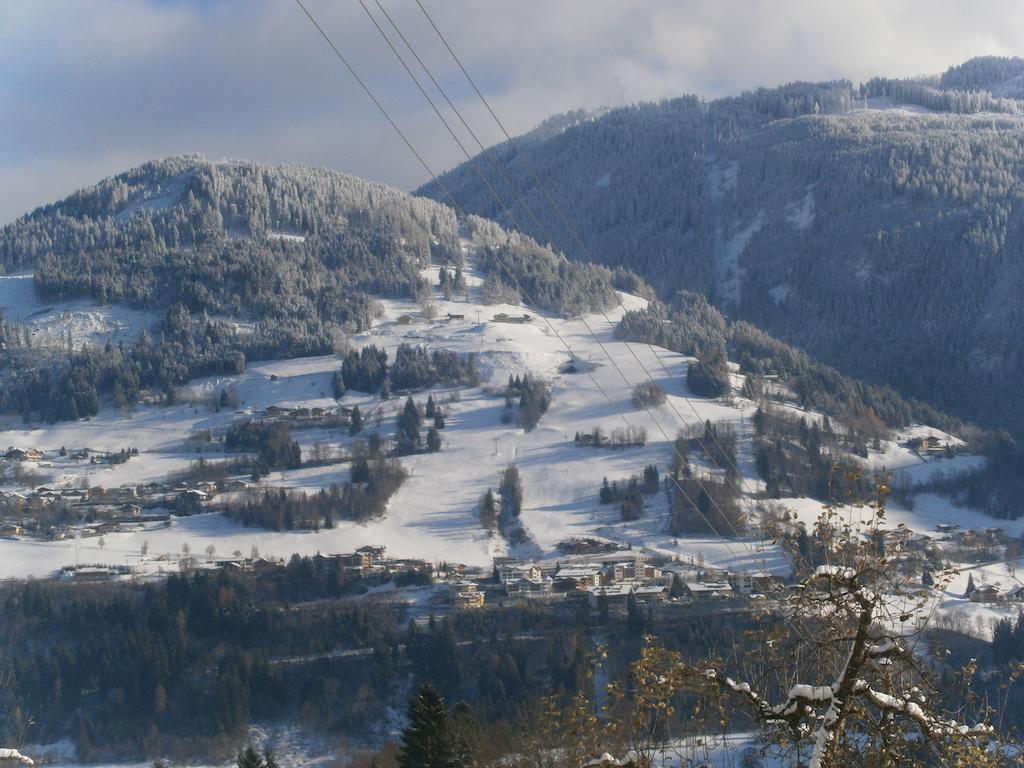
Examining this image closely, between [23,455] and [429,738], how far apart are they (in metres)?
82.9

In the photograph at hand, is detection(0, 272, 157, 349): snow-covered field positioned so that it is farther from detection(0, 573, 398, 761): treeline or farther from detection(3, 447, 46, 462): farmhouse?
detection(0, 573, 398, 761): treeline

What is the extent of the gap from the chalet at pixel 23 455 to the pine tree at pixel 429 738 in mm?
81402

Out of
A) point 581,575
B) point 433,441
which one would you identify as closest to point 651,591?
point 581,575

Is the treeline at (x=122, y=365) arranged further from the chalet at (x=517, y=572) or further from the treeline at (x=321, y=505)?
the chalet at (x=517, y=572)

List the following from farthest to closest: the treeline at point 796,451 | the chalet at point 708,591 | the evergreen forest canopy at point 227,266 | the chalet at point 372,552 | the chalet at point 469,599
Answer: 1. the evergreen forest canopy at point 227,266
2. the treeline at point 796,451
3. the chalet at point 372,552
4. the chalet at point 469,599
5. the chalet at point 708,591

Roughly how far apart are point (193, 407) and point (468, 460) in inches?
1168

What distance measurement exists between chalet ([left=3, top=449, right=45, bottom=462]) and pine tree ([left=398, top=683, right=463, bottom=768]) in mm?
81402

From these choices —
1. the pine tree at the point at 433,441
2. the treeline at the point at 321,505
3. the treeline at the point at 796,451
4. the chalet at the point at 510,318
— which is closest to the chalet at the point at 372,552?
the treeline at the point at 321,505

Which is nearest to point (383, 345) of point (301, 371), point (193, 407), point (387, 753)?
point (301, 371)

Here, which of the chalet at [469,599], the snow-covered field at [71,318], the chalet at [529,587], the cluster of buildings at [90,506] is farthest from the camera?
the snow-covered field at [71,318]

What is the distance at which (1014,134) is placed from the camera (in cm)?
18575

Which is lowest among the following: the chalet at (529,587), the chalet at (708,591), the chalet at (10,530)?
the chalet at (708,591)

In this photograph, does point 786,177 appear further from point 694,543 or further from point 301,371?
point 694,543

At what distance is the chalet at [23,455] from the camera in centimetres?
10356
